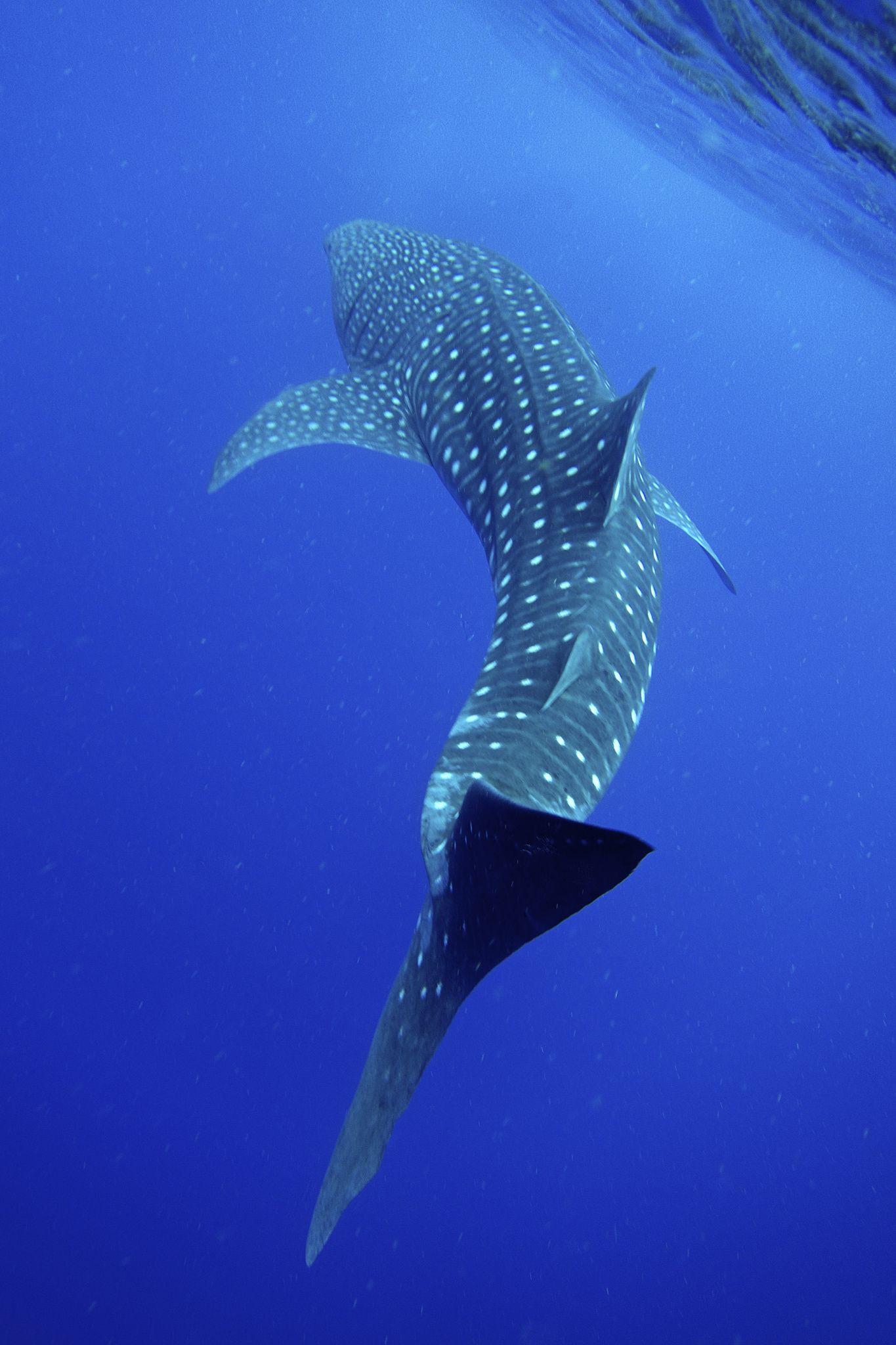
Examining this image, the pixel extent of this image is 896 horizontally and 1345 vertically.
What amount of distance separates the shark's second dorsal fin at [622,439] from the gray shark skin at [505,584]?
0.01 metres

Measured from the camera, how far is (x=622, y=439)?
3.92 meters

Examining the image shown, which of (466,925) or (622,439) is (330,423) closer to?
(622,439)

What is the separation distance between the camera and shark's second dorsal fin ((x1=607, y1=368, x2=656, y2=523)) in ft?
12.5

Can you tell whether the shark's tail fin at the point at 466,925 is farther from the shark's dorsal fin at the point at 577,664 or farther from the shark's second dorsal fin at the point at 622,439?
the shark's second dorsal fin at the point at 622,439

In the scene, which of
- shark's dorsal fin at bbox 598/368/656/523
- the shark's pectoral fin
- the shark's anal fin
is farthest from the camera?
the shark's anal fin

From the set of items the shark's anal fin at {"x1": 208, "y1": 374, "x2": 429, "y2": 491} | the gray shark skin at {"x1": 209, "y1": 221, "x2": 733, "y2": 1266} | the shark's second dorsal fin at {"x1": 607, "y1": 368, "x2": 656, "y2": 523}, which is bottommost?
the shark's anal fin at {"x1": 208, "y1": 374, "x2": 429, "y2": 491}

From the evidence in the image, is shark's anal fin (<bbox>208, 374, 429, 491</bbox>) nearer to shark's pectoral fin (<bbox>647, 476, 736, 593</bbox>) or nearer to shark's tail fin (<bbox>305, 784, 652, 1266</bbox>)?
shark's pectoral fin (<bbox>647, 476, 736, 593</bbox>)

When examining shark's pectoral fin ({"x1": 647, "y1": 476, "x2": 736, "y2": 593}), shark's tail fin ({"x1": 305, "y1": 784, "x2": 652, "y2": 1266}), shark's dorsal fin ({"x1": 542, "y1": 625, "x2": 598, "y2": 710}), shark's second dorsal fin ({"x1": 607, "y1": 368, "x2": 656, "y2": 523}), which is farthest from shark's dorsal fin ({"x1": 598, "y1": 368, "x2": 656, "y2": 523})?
shark's tail fin ({"x1": 305, "y1": 784, "x2": 652, "y2": 1266})

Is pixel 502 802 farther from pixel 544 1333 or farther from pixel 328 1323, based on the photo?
pixel 544 1333

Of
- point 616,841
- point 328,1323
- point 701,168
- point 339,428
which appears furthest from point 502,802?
point 701,168

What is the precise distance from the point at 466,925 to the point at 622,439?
101 inches

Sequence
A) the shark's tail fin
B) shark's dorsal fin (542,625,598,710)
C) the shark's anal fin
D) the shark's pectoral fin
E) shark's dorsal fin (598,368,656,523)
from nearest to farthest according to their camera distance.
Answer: the shark's tail fin
shark's dorsal fin (542,625,598,710)
shark's dorsal fin (598,368,656,523)
the shark's pectoral fin
the shark's anal fin

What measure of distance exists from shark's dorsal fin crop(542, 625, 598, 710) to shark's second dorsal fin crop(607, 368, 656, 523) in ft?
3.01

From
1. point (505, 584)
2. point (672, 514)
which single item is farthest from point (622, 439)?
point (672, 514)
